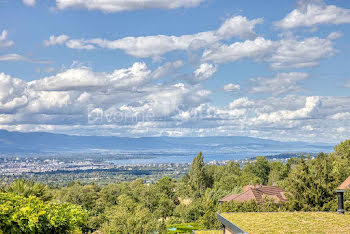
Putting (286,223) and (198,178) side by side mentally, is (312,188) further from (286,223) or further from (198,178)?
(198,178)

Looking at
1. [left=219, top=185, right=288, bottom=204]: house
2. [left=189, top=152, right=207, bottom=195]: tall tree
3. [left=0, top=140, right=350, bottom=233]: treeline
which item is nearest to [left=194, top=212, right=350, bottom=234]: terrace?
[left=0, top=140, right=350, bottom=233]: treeline

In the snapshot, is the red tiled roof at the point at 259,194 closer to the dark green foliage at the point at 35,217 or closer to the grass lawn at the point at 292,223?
the grass lawn at the point at 292,223

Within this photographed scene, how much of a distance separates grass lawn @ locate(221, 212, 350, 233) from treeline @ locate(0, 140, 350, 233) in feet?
20.2

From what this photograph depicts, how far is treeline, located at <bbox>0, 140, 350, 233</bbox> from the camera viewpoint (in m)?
7.93

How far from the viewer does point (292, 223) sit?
1355cm

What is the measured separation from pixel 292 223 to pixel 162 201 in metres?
44.5

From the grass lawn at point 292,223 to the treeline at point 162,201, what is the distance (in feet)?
20.2

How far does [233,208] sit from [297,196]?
273 inches

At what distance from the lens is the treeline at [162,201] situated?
312 inches

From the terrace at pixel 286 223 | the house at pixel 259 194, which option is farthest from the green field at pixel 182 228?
the terrace at pixel 286 223

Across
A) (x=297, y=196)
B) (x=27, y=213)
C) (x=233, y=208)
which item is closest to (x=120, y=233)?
(x=233, y=208)

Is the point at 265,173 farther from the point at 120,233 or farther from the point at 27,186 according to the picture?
the point at 27,186

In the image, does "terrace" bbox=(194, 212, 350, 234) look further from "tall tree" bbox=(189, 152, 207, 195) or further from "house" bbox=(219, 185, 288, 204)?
"tall tree" bbox=(189, 152, 207, 195)

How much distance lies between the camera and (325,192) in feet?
95.1
